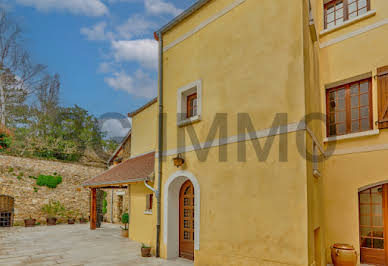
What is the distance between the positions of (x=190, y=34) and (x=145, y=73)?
12185 centimetres

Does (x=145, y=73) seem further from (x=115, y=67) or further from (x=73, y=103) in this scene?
(x=73, y=103)

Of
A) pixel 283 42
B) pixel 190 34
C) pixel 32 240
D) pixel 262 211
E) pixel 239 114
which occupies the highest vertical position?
pixel 190 34

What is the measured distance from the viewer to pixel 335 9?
8.42 m

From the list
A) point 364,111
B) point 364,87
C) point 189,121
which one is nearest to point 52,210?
point 189,121

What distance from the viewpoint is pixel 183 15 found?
9.02 metres

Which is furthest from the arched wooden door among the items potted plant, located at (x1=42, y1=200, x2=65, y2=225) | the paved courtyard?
potted plant, located at (x1=42, y1=200, x2=65, y2=225)

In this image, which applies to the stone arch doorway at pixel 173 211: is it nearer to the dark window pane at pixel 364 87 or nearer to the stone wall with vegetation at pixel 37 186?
the dark window pane at pixel 364 87

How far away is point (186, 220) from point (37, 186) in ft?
42.3

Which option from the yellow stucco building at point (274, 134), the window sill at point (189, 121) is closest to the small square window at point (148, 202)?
the yellow stucco building at point (274, 134)

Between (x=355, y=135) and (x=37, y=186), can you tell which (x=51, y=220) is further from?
(x=355, y=135)

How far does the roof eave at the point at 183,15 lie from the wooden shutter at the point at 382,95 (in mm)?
4769

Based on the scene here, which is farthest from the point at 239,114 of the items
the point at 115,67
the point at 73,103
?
the point at 115,67

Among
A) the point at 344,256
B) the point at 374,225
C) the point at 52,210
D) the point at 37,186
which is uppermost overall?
the point at 37,186

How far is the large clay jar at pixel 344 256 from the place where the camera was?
6.66 meters
